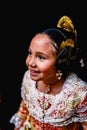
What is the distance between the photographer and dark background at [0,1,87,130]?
2.85 m

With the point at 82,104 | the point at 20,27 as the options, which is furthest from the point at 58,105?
the point at 20,27

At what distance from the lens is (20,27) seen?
297 cm

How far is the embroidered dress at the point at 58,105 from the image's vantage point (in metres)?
2.34

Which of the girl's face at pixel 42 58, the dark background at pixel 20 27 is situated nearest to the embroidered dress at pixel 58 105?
the girl's face at pixel 42 58

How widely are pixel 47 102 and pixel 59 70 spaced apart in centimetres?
→ 24

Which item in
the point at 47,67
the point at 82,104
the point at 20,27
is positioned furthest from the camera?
the point at 20,27

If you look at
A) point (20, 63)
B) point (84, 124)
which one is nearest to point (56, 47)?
point (84, 124)

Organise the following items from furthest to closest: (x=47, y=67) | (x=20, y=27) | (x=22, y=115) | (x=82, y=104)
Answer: (x=20, y=27) < (x=22, y=115) < (x=82, y=104) < (x=47, y=67)

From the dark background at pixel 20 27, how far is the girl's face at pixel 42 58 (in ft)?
2.03

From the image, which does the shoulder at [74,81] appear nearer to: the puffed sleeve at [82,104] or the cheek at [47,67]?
the puffed sleeve at [82,104]

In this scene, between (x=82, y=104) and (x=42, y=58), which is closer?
(x=42, y=58)

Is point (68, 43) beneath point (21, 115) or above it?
above

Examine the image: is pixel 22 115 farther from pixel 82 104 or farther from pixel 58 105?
pixel 82 104

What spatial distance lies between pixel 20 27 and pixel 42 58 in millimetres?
806
